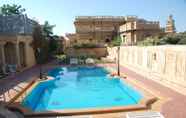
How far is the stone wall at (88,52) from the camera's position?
30.8 metres

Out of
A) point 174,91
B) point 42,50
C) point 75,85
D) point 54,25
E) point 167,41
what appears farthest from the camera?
point 54,25

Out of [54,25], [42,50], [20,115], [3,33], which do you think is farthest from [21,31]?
[20,115]

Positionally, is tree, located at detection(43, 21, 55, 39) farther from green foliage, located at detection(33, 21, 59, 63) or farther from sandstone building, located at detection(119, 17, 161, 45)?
sandstone building, located at detection(119, 17, 161, 45)

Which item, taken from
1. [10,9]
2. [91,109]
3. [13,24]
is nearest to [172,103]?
[91,109]

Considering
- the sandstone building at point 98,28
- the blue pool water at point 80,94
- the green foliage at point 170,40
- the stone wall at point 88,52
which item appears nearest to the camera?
the blue pool water at point 80,94

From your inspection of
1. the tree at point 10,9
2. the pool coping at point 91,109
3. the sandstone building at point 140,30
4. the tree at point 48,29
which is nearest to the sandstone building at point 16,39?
the tree at point 48,29

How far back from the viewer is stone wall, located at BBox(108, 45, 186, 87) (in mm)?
10470

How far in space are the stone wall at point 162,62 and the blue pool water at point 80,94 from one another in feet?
7.80

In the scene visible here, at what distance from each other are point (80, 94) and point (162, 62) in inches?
225

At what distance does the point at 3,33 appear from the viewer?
18.7 metres

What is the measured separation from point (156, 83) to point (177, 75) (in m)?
1.82

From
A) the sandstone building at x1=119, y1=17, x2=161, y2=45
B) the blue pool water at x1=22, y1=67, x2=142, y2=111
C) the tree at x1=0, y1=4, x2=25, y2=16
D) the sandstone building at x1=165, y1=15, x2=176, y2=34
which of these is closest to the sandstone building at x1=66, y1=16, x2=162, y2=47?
the sandstone building at x1=119, y1=17, x2=161, y2=45

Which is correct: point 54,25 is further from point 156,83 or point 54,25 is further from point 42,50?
point 156,83

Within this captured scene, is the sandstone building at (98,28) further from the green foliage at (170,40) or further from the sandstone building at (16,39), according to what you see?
the sandstone building at (16,39)
